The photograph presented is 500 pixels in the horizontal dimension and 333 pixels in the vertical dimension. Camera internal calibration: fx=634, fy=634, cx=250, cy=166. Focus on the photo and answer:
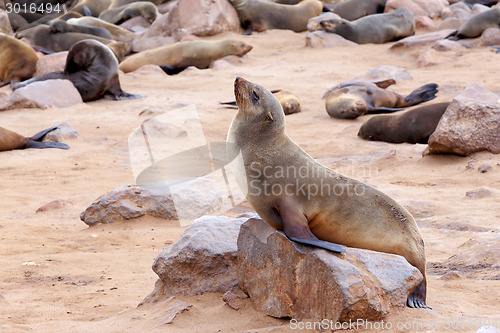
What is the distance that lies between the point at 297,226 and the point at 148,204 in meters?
2.34

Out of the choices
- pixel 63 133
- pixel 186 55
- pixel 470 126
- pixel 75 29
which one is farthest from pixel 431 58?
pixel 75 29

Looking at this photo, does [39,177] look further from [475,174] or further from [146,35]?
[146,35]

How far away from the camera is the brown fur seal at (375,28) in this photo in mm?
14273

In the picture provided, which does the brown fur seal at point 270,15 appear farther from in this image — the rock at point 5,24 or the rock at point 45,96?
the rock at point 45,96

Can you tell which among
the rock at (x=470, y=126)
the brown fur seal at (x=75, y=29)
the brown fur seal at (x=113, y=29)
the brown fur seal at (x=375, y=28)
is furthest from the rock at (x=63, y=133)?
the brown fur seal at (x=113, y=29)

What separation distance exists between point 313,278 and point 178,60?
11.0 meters

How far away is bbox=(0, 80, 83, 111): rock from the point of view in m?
9.42

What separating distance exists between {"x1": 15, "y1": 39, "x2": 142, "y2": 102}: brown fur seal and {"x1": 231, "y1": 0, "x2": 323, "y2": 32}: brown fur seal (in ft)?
18.5

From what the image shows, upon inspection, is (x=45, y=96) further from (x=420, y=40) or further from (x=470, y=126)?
(x=420, y=40)

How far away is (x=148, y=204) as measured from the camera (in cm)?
487

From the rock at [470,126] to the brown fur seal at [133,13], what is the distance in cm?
1387

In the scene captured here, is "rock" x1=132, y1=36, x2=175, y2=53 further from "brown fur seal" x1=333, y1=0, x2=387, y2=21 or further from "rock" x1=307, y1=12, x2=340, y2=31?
"brown fur seal" x1=333, y1=0, x2=387, y2=21

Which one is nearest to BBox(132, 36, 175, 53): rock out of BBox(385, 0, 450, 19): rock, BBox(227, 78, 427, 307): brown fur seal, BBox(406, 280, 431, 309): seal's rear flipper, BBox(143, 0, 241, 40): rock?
BBox(143, 0, 241, 40): rock

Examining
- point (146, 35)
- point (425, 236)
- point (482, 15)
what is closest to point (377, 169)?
point (425, 236)
